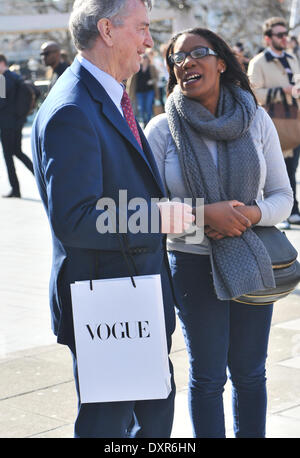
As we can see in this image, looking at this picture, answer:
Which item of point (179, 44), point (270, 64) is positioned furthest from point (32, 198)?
point (179, 44)

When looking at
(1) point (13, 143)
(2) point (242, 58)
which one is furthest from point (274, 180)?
(1) point (13, 143)

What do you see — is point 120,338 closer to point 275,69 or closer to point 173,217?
point 173,217

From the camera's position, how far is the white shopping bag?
2598 mm

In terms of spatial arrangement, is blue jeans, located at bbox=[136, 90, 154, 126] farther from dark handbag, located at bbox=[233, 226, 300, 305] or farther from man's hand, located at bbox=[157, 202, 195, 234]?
man's hand, located at bbox=[157, 202, 195, 234]

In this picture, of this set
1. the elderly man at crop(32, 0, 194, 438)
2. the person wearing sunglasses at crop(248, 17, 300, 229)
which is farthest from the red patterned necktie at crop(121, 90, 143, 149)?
the person wearing sunglasses at crop(248, 17, 300, 229)

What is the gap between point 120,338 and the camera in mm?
2613

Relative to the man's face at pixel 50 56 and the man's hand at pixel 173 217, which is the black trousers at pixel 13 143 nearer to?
the man's face at pixel 50 56

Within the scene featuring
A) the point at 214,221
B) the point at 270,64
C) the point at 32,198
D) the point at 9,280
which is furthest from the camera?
the point at 32,198

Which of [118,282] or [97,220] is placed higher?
[97,220]

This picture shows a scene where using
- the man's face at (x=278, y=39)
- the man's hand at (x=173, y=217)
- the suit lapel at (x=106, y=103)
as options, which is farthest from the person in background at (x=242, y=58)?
the man's hand at (x=173, y=217)

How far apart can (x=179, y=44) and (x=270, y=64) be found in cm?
526

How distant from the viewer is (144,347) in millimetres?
2629

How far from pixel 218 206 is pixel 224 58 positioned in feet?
2.00

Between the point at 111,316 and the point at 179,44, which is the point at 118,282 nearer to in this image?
the point at 111,316
